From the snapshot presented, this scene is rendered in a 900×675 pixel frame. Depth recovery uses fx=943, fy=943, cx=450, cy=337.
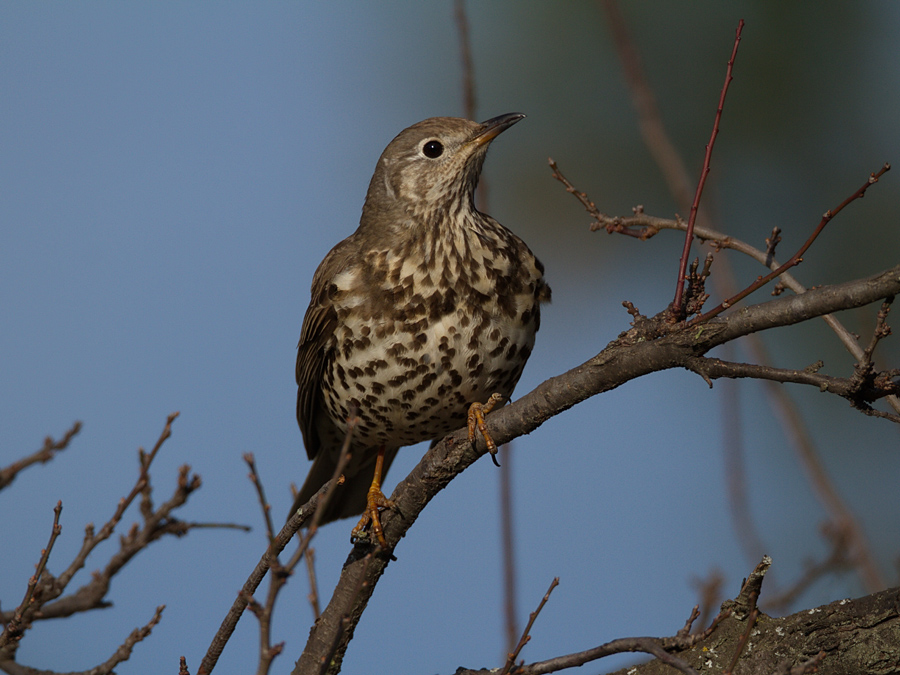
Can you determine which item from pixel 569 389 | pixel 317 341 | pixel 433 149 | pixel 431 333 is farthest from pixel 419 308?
pixel 569 389

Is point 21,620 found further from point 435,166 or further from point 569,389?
point 435,166

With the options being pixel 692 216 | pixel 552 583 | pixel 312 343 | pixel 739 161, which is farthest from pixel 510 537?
pixel 739 161

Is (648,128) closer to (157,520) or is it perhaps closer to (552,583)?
(552,583)

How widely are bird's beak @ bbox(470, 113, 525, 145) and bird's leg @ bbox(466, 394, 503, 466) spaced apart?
1.52 meters

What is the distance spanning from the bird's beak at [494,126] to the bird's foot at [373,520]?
6.77 feet

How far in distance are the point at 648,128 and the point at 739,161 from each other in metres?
5.32

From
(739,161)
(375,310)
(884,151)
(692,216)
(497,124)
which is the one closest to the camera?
(692,216)

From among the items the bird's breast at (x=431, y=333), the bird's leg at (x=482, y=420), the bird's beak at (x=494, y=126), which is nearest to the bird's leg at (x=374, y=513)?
the bird's breast at (x=431, y=333)

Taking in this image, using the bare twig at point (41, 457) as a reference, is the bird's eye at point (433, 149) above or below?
above

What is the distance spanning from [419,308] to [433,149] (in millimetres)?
1205

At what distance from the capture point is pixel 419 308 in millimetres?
4742

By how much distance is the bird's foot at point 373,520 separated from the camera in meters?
4.36

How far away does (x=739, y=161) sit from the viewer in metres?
9.38

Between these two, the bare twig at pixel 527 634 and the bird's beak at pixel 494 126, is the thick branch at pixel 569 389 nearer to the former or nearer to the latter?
the bare twig at pixel 527 634
